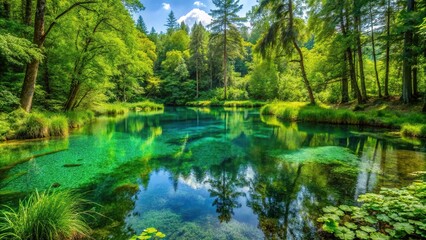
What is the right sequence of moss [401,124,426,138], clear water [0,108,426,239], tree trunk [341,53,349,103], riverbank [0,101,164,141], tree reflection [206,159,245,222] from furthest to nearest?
tree trunk [341,53,349,103] < moss [401,124,426,138] < riverbank [0,101,164,141] < tree reflection [206,159,245,222] < clear water [0,108,426,239]

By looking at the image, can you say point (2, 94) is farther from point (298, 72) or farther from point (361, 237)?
point (298, 72)

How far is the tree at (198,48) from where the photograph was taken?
38.3 meters

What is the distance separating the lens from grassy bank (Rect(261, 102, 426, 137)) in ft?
31.8

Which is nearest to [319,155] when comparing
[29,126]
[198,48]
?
[29,126]

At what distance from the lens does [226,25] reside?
109ft

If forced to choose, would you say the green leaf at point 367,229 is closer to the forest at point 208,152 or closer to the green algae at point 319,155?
the forest at point 208,152

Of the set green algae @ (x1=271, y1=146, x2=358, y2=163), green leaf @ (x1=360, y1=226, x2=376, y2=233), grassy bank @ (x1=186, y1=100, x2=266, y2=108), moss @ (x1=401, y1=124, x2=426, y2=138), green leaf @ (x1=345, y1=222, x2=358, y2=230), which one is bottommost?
green leaf @ (x1=345, y1=222, x2=358, y2=230)

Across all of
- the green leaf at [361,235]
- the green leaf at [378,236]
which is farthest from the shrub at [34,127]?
the green leaf at [378,236]

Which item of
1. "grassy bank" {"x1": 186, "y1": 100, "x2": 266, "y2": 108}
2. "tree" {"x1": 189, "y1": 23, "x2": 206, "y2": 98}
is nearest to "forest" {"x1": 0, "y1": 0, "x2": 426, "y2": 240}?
"grassy bank" {"x1": 186, "y1": 100, "x2": 266, "y2": 108}

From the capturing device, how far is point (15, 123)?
8727 mm

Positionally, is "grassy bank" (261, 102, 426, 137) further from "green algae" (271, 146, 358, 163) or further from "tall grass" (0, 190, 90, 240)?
"tall grass" (0, 190, 90, 240)

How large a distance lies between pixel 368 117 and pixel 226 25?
26.2 metres

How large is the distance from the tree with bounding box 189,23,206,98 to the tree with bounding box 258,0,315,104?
22.8 metres

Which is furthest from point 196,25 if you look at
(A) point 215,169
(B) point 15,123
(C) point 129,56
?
(A) point 215,169
